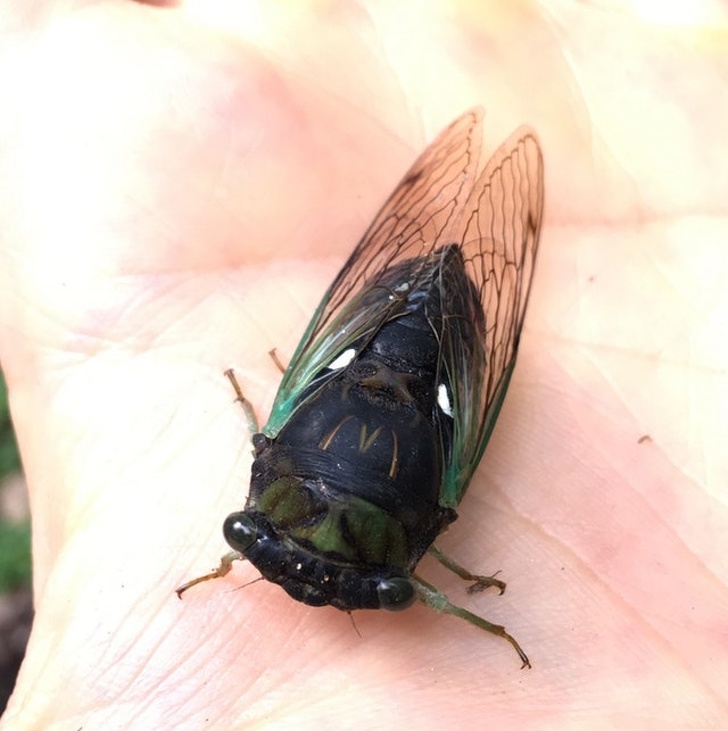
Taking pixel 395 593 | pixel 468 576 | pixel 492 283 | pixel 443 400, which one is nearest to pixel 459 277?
pixel 492 283

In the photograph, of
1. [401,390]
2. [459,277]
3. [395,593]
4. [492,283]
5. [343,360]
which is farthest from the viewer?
[492,283]

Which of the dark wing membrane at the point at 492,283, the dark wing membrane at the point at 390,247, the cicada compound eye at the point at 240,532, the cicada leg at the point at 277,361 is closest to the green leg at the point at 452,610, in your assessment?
the dark wing membrane at the point at 492,283

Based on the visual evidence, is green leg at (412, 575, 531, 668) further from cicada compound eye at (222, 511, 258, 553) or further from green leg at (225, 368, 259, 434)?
green leg at (225, 368, 259, 434)

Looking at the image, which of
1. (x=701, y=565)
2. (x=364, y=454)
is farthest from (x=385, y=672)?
(x=701, y=565)

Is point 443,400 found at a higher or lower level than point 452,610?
higher

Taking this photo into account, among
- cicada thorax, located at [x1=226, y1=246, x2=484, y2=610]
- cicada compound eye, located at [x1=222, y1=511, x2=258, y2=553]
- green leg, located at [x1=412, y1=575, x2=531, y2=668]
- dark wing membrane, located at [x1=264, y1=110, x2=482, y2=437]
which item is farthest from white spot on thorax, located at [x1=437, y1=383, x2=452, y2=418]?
cicada compound eye, located at [x1=222, y1=511, x2=258, y2=553]

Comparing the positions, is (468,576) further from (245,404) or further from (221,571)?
(245,404)

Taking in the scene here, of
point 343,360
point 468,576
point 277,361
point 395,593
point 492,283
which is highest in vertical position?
point 492,283
